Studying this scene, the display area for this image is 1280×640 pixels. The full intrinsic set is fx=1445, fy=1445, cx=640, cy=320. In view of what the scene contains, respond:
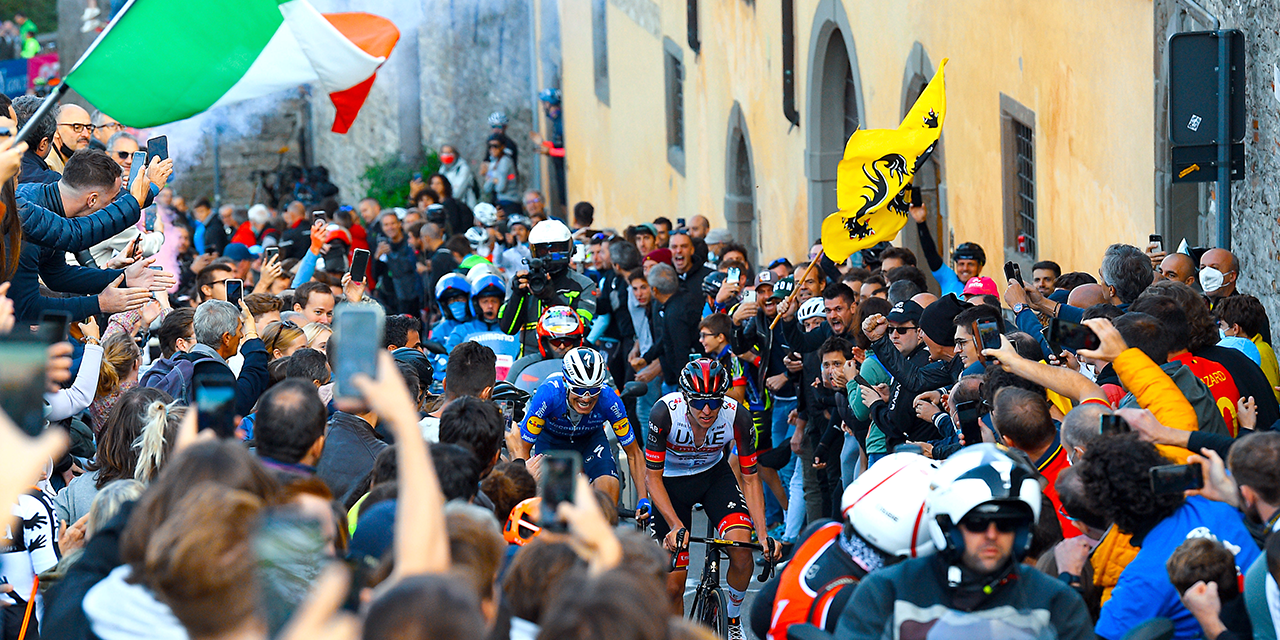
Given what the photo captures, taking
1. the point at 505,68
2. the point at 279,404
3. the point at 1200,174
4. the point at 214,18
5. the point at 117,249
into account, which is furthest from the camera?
the point at 505,68

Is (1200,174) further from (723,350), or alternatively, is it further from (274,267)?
(274,267)

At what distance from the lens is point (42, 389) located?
118 inches

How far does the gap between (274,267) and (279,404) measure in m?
4.96

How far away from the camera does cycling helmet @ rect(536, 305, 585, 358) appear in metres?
8.21

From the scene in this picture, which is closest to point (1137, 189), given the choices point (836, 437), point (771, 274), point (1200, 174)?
point (1200, 174)

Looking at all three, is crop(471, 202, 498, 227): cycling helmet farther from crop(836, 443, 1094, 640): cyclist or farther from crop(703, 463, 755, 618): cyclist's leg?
crop(836, 443, 1094, 640): cyclist

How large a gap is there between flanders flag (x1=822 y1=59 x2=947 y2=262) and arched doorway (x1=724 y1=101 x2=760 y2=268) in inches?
371

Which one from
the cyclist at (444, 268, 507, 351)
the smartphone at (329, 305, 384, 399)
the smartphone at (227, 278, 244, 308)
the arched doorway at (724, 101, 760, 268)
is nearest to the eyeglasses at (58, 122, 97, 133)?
the smartphone at (227, 278, 244, 308)

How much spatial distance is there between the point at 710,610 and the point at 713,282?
186 inches

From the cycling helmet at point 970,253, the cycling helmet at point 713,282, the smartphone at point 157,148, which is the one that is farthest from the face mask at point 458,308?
the smartphone at point 157,148

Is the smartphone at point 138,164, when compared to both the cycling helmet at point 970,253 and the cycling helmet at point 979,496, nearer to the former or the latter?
the cycling helmet at point 979,496

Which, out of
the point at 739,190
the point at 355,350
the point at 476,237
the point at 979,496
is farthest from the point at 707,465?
the point at 739,190

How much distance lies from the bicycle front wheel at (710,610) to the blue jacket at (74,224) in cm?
310

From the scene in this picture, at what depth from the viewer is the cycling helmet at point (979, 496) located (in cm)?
319
